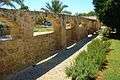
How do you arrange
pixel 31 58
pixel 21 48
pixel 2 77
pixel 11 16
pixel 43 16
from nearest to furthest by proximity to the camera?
1. pixel 2 77
2. pixel 11 16
3. pixel 21 48
4. pixel 31 58
5. pixel 43 16

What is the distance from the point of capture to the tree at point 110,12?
2580cm

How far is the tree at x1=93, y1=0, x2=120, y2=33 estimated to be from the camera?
25.8 metres

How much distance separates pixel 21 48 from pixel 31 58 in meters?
1.05

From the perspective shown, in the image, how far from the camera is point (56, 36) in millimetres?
18266

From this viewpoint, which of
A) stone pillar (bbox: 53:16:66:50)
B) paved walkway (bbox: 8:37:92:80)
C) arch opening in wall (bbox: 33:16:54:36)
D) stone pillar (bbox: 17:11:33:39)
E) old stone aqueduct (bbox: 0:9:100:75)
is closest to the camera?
paved walkway (bbox: 8:37:92:80)

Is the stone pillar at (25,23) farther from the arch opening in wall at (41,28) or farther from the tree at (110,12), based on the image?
the tree at (110,12)

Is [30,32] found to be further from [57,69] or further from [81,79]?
[81,79]

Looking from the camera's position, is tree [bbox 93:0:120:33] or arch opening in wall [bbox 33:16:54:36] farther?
tree [bbox 93:0:120:33]

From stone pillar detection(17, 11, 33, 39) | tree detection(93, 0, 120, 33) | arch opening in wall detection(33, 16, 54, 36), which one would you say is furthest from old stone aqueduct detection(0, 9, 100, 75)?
tree detection(93, 0, 120, 33)

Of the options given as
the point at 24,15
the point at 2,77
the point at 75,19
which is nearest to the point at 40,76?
the point at 2,77

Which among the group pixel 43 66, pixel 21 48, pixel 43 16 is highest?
pixel 43 16

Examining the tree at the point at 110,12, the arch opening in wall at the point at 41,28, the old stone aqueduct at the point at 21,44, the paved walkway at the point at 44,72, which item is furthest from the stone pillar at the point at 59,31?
the tree at the point at 110,12

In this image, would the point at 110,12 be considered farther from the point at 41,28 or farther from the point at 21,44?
the point at 41,28

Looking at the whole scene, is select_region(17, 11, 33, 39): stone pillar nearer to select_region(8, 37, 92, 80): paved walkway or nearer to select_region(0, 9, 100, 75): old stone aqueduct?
select_region(0, 9, 100, 75): old stone aqueduct
